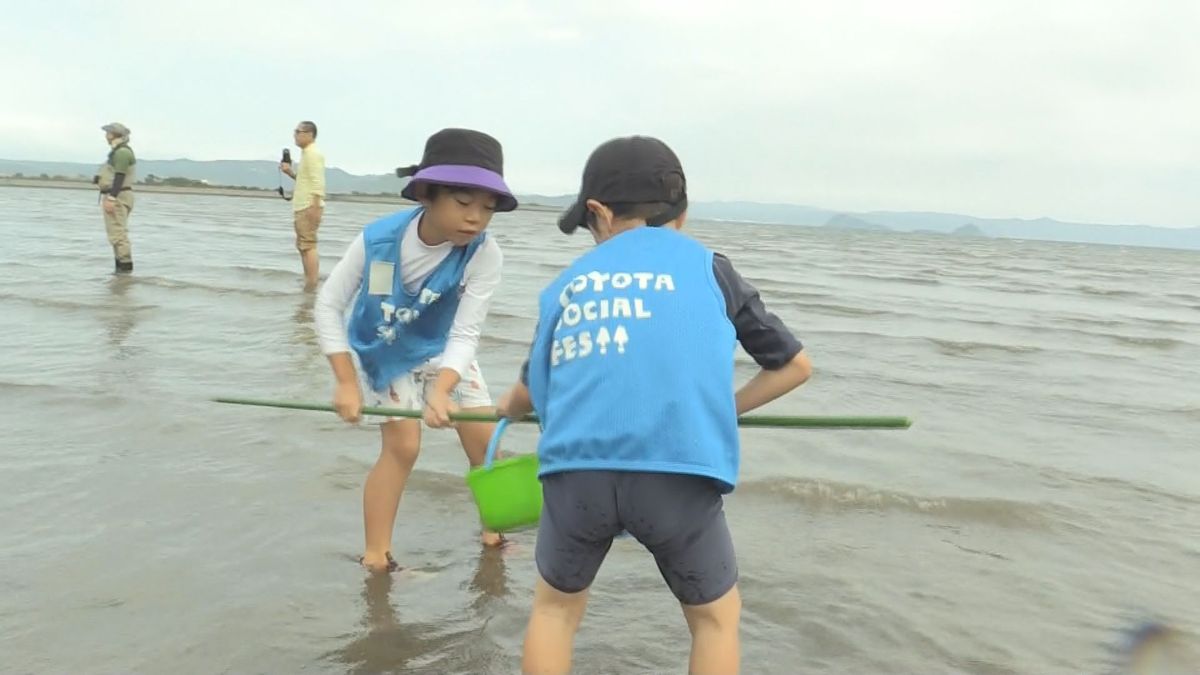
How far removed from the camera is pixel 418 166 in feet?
9.60

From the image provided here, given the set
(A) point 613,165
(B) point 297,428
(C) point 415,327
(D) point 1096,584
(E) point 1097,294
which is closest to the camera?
(A) point 613,165

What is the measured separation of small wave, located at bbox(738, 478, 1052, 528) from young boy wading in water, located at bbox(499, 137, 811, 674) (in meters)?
2.33

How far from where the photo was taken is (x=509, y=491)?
255 centimetres

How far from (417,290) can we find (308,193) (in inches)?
323

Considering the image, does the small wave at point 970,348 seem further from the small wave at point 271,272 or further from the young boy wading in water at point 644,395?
the small wave at point 271,272

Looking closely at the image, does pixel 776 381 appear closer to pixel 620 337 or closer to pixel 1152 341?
pixel 620 337

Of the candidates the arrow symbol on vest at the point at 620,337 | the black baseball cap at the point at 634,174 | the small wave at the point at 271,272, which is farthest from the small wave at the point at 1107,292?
the arrow symbol on vest at the point at 620,337

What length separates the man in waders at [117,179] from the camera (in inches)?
441

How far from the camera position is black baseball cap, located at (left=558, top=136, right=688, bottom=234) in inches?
87.4

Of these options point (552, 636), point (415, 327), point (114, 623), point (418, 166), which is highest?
point (418, 166)

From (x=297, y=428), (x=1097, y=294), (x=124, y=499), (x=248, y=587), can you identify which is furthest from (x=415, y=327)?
(x=1097, y=294)

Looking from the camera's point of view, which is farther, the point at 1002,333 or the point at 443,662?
the point at 1002,333

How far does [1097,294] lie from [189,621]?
18808 millimetres

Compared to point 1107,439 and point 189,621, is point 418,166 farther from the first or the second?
point 1107,439
